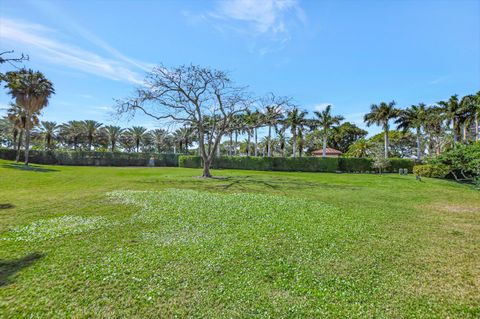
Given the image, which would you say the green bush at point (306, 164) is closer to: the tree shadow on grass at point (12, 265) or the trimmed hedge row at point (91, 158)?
the trimmed hedge row at point (91, 158)

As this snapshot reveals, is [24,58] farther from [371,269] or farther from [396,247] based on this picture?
[396,247]

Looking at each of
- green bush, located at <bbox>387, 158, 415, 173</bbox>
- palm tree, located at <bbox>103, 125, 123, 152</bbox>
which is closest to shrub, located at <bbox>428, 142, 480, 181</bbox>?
green bush, located at <bbox>387, 158, 415, 173</bbox>

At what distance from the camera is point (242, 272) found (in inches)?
176

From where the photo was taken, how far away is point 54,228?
6.72 metres

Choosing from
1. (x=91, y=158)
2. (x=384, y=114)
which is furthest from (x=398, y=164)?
(x=91, y=158)

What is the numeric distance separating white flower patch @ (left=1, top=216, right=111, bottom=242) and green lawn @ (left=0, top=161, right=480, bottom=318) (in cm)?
3

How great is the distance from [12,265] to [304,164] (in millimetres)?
37129

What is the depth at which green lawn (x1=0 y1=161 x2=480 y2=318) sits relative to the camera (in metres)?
3.51

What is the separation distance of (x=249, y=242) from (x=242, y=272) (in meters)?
1.52

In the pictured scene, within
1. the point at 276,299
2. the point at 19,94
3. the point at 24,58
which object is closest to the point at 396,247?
the point at 276,299

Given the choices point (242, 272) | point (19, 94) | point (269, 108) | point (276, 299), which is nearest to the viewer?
point (276, 299)

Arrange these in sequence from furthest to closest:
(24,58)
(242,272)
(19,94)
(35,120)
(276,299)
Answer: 1. (35,120)
2. (19,94)
3. (24,58)
4. (242,272)
5. (276,299)

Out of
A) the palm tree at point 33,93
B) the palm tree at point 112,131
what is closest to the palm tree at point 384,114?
the palm tree at point 33,93

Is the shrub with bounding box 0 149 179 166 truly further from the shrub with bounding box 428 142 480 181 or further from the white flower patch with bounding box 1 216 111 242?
the white flower patch with bounding box 1 216 111 242
